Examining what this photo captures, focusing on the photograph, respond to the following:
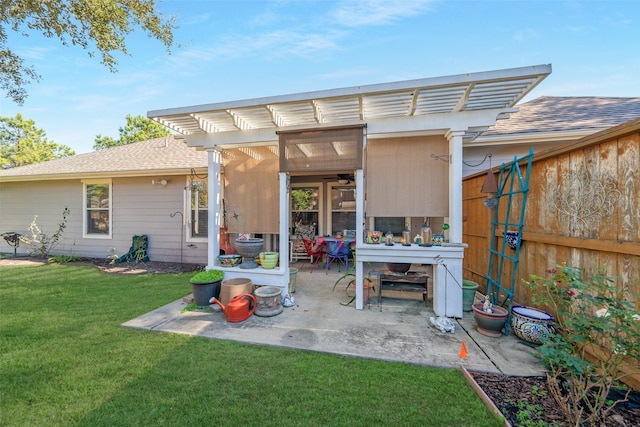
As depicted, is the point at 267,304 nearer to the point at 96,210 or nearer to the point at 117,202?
the point at 117,202

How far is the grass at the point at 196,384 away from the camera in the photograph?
71.9 inches

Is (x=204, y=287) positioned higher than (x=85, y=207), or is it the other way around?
(x=85, y=207)

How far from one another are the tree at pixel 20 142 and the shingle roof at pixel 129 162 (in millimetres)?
25943

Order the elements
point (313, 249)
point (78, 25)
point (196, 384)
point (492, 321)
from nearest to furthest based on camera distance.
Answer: point (196, 384) < point (492, 321) < point (78, 25) < point (313, 249)

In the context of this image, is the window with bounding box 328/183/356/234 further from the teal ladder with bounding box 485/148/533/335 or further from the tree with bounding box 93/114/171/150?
the tree with bounding box 93/114/171/150

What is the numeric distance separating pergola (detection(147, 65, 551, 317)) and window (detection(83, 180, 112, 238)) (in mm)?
5510

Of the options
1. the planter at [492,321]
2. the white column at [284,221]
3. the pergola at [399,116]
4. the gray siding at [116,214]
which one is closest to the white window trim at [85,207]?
the gray siding at [116,214]

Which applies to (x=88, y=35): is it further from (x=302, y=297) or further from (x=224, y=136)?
(x=302, y=297)

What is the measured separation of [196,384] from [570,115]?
8.21 meters

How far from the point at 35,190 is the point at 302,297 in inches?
406

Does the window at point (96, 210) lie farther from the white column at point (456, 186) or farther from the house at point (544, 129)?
the house at point (544, 129)

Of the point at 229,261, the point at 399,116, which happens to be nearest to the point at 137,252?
the point at 229,261

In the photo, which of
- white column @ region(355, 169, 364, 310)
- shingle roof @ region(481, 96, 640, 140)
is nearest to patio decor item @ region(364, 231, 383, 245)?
white column @ region(355, 169, 364, 310)

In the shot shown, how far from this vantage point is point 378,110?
12.3 feet
